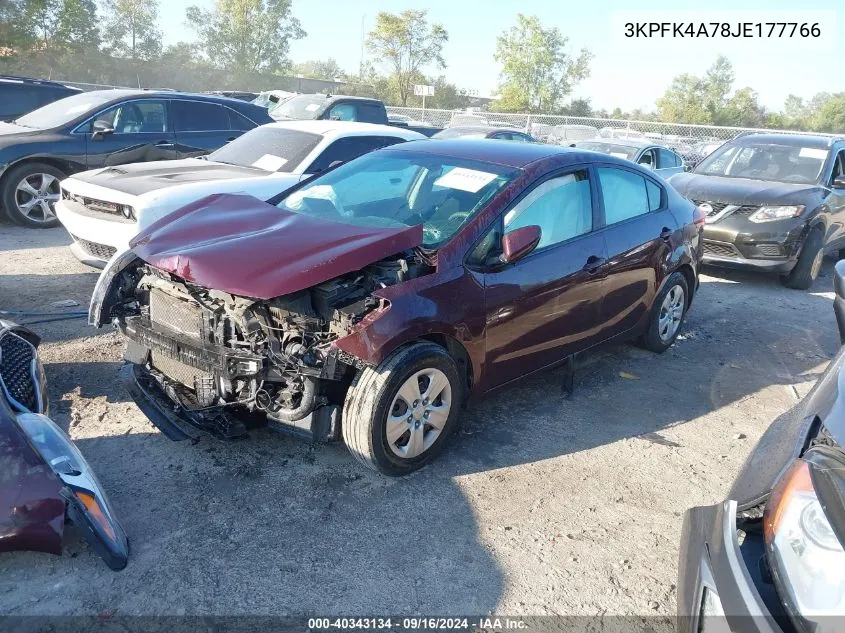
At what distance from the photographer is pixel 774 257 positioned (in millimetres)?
8148

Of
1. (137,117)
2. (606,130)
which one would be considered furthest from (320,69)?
(137,117)

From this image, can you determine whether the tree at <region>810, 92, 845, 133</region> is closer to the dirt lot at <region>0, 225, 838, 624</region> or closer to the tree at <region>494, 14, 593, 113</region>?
the tree at <region>494, 14, 593, 113</region>

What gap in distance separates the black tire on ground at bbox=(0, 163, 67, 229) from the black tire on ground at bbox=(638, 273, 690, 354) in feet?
24.1

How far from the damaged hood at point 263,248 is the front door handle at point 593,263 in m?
1.39

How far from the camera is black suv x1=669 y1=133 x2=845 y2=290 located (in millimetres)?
8109

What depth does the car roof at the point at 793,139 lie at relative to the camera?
914 cm

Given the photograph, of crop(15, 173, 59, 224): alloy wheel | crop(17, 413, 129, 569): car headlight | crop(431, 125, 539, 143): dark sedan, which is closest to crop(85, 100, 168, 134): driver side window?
crop(15, 173, 59, 224): alloy wheel

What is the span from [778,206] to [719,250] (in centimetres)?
82

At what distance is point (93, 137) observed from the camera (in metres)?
8.60

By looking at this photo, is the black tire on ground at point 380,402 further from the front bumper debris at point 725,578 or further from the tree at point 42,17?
the tree at point 42,17

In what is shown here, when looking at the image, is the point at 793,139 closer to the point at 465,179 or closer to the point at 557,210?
the point at 557,210

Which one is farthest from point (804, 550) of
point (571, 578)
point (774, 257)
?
point (774, 257)

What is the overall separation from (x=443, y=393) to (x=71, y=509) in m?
1.88

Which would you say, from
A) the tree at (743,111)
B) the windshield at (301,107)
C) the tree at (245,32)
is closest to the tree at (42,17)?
the tree at (245,32)
